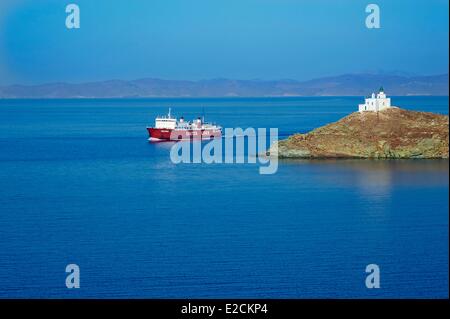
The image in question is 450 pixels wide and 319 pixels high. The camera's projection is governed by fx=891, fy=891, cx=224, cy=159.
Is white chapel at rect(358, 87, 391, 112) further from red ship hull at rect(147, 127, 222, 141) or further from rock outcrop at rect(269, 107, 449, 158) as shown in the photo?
red ship hull at rect(147, 127, 222, 141)

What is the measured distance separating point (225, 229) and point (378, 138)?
16.1 metres

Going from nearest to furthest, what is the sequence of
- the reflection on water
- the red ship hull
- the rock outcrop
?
1. the reflection on water
2. the rock outcrop
3. the red ship hull

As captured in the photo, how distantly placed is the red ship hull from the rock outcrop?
13.6m

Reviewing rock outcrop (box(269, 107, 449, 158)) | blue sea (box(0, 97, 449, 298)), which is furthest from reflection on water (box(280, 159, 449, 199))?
rock outcrop (box(269, 107, 449, 158))

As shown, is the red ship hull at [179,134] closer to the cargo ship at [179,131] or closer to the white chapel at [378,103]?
the cargo ship at [179,131]

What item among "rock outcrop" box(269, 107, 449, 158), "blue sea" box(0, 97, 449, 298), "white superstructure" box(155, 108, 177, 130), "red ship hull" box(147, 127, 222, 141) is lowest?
"blue sea" box(0, 97, 449, 298)

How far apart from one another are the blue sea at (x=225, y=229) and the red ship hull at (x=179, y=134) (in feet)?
44.4

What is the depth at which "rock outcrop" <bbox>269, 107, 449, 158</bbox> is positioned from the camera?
3356 centimetres

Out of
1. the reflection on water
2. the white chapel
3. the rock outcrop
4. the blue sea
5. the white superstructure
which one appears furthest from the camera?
the white superstructure

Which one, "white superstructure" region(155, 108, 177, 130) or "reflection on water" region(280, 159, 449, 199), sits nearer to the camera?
"reflection on water" region(280, 159, 449, 199)

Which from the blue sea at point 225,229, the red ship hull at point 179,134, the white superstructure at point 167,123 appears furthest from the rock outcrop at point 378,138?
the white superstructure at point 167,123
